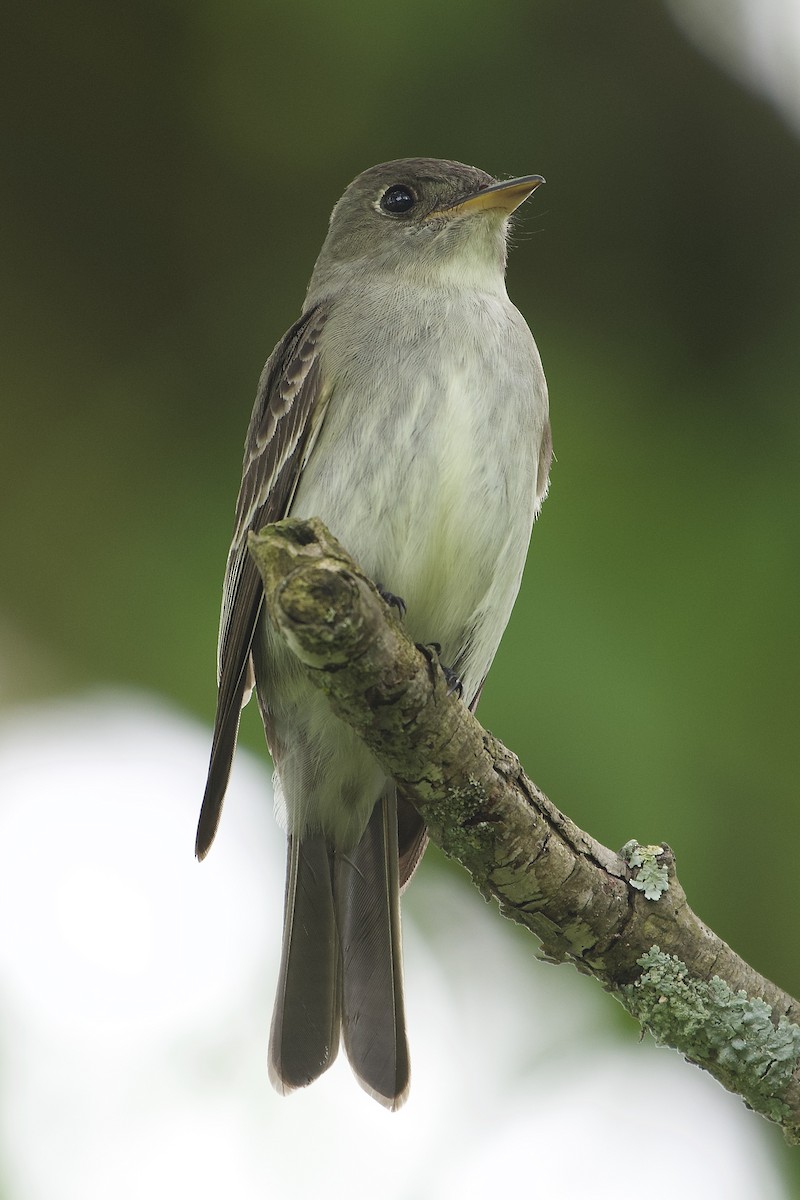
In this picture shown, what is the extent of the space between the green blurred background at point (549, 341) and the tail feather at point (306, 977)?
0.53 meters

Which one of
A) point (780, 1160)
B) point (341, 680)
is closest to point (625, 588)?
point (341, 680)

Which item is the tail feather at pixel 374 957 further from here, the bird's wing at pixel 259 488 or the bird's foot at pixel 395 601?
the bird's foot at pixel 395 601

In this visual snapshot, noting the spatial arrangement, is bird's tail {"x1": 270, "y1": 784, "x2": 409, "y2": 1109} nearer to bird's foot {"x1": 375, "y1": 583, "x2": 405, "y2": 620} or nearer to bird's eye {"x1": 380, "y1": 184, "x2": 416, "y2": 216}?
bird's foot {"x1": 375, "y1": 583, "x2": 405, "y2": 620}

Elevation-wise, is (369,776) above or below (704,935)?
below

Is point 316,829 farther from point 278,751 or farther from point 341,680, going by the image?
point 341,680

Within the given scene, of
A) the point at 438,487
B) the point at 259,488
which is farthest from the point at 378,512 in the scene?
the point at 259,488

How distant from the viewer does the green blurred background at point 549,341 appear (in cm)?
285

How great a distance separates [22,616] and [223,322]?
0.80m

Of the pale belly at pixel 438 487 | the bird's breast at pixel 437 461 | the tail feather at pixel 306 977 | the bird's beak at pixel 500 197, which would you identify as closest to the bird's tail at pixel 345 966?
the tail feather at pixel 306 977

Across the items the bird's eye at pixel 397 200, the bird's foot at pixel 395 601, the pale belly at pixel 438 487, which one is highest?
the bird's eye at pixel 397 200

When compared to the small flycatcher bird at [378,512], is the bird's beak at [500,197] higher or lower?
higher

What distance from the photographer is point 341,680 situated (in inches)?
84.4

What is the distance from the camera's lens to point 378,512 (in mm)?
2986

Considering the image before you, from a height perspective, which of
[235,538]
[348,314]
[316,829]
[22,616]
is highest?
[348,314]
